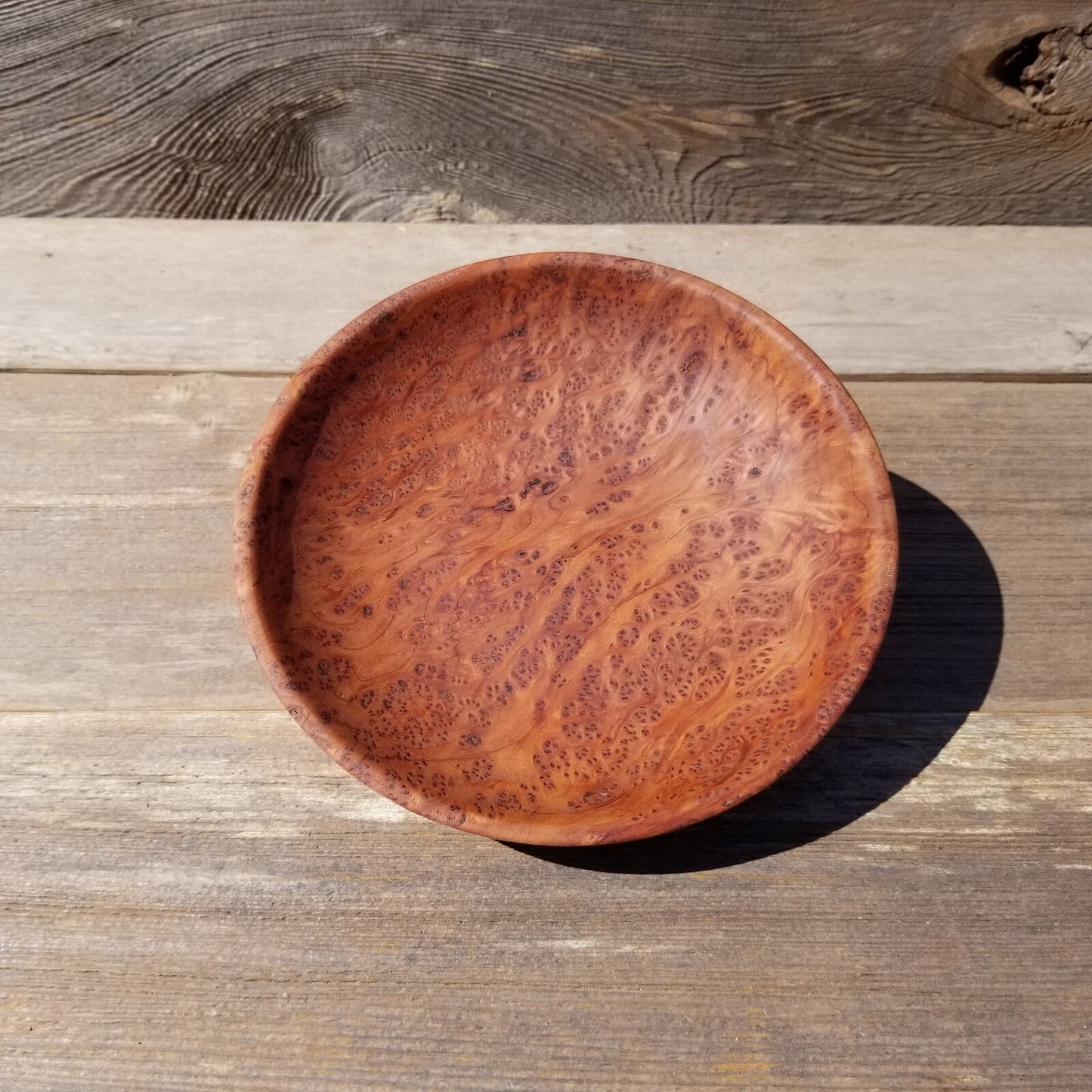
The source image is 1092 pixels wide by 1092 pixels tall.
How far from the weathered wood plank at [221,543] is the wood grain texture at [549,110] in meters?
0.40

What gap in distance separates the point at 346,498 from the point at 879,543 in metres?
0.49

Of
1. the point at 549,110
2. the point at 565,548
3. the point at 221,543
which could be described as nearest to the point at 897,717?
the point at 565,548

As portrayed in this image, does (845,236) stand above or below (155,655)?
above

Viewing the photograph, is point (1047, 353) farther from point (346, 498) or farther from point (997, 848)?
point (346, 498)

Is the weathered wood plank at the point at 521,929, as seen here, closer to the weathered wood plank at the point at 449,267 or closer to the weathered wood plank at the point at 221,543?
the weathered wood plank at the point at 221,543

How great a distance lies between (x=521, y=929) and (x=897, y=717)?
43cm

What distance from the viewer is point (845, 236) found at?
1.22 meters

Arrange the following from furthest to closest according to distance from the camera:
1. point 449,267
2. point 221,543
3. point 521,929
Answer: point 449,267, point 221,543, point 521,929

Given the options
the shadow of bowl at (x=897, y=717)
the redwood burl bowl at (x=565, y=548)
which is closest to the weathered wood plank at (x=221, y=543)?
the shadow of bowl at (x=897, y=717)

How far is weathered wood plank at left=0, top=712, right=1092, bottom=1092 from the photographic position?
77cm

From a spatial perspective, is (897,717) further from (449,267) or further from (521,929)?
(449,267)

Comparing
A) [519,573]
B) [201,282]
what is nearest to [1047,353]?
[519,573]

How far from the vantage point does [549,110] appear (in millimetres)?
1284

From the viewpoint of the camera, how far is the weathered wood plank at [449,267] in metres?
1.12
